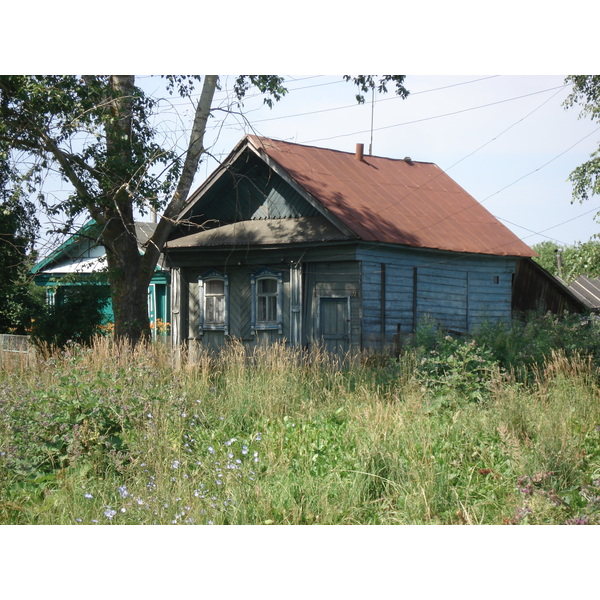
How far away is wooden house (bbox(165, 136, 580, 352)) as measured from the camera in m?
16.4

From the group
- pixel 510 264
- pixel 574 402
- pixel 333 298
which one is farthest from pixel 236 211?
pixel 574 402

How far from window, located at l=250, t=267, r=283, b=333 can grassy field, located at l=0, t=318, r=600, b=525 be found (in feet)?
26.5

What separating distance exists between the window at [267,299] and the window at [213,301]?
0.95 metres

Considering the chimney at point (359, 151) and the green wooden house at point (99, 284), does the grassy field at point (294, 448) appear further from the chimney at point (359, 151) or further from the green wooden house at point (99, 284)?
the green wooden house at point (99, 284)

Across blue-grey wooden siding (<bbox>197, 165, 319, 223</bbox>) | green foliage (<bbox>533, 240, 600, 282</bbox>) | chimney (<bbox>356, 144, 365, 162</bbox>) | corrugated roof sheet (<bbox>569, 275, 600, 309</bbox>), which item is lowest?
corrugated roof sheet (<bbox>569, 275, 600, 309</bbox>)

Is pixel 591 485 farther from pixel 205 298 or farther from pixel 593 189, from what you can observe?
pixel 205 298

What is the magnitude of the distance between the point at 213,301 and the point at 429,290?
→ 564cm

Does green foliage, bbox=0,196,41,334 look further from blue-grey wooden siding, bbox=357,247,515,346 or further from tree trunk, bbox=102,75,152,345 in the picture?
blue-grey wooden siding, bbox=357,247,515,346

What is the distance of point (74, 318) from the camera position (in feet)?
57.2

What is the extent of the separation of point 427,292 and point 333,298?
9.11ft

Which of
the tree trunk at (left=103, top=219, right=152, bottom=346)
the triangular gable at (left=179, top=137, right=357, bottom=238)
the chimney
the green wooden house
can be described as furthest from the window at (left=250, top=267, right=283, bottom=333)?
the chimney

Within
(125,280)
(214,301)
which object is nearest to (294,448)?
(125,280)

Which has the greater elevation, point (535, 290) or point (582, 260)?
point (582, 260)

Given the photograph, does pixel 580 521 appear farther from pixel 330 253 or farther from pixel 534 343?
pixel 330 253
